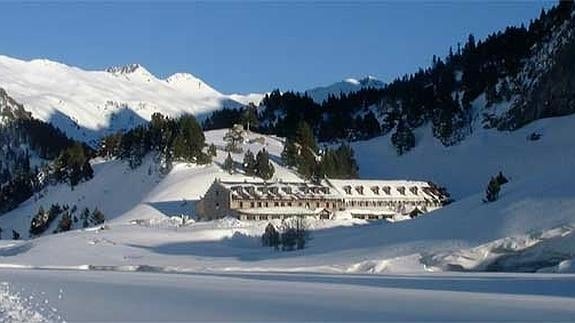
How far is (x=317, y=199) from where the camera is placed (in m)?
147

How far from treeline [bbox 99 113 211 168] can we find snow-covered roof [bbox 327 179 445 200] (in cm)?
3070

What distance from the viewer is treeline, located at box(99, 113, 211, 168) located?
554 feet

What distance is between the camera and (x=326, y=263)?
70.2 metres

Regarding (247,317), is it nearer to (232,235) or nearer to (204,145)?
(232,235)

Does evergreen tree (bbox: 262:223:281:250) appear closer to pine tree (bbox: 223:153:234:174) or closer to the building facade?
the building facade

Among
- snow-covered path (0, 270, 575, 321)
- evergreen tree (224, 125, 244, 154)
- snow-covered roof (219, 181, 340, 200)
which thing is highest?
evergreen tree (224, 125, 244, 154)


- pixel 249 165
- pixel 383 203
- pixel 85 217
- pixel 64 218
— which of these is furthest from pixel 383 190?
pixel 64 218

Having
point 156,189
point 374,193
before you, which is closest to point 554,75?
point 374,193

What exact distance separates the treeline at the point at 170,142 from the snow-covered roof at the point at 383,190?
101 feet

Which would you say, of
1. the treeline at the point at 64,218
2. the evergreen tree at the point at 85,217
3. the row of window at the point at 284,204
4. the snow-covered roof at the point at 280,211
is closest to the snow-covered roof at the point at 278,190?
the row of window at the point at 284,204

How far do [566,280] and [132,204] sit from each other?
4784 inches

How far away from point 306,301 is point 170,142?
14071 centimetres

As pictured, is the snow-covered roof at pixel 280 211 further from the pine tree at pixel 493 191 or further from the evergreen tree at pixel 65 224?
the pine tree at pixel 493 191

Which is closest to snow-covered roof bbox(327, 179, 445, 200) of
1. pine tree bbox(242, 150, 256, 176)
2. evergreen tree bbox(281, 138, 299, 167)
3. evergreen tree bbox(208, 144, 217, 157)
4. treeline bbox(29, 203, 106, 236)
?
evergreen tree bbox(281, 138, 299, 167)
